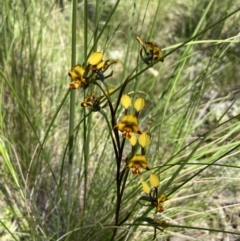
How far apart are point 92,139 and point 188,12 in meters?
1.15

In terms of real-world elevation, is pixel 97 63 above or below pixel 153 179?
above

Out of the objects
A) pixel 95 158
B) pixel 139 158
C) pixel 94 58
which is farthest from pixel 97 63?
pixel 95 158

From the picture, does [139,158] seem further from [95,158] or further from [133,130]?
[95,158]

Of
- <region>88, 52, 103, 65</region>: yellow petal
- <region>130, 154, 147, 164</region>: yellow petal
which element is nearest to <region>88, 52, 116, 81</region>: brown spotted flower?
<region>88, 52, 103, 65</region>: yellow petal

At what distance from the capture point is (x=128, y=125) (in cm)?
66

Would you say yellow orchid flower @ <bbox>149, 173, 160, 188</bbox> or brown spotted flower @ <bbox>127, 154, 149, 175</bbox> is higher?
brown spotted flower @ <bbox>127, 154, 149, 175</bbox>

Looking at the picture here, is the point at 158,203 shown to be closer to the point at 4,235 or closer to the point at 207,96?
the point at 4,235

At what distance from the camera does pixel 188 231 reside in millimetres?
1117

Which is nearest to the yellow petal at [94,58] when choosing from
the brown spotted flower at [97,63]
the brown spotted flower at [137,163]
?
the brown spotted flower at [97,63]

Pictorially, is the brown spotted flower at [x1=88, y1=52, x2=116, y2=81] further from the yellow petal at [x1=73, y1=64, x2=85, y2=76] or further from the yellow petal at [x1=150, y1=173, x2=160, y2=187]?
the yellow petal at [x1=150, y1=173, x2=160, y2=187]

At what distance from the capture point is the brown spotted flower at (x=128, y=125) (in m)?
0.65

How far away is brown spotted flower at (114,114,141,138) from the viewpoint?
65 centimetres

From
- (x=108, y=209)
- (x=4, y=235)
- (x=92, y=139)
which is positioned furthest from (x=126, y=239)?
(x=92, y=139)

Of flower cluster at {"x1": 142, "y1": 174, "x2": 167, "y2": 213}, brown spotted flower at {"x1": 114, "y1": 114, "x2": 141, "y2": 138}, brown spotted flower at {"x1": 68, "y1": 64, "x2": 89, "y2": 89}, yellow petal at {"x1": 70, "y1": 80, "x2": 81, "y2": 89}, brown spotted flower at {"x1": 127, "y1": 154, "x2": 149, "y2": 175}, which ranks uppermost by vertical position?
brown spotted flower at {"x1": 68, "y1": 64, "x2": 89, "y2": 89}
